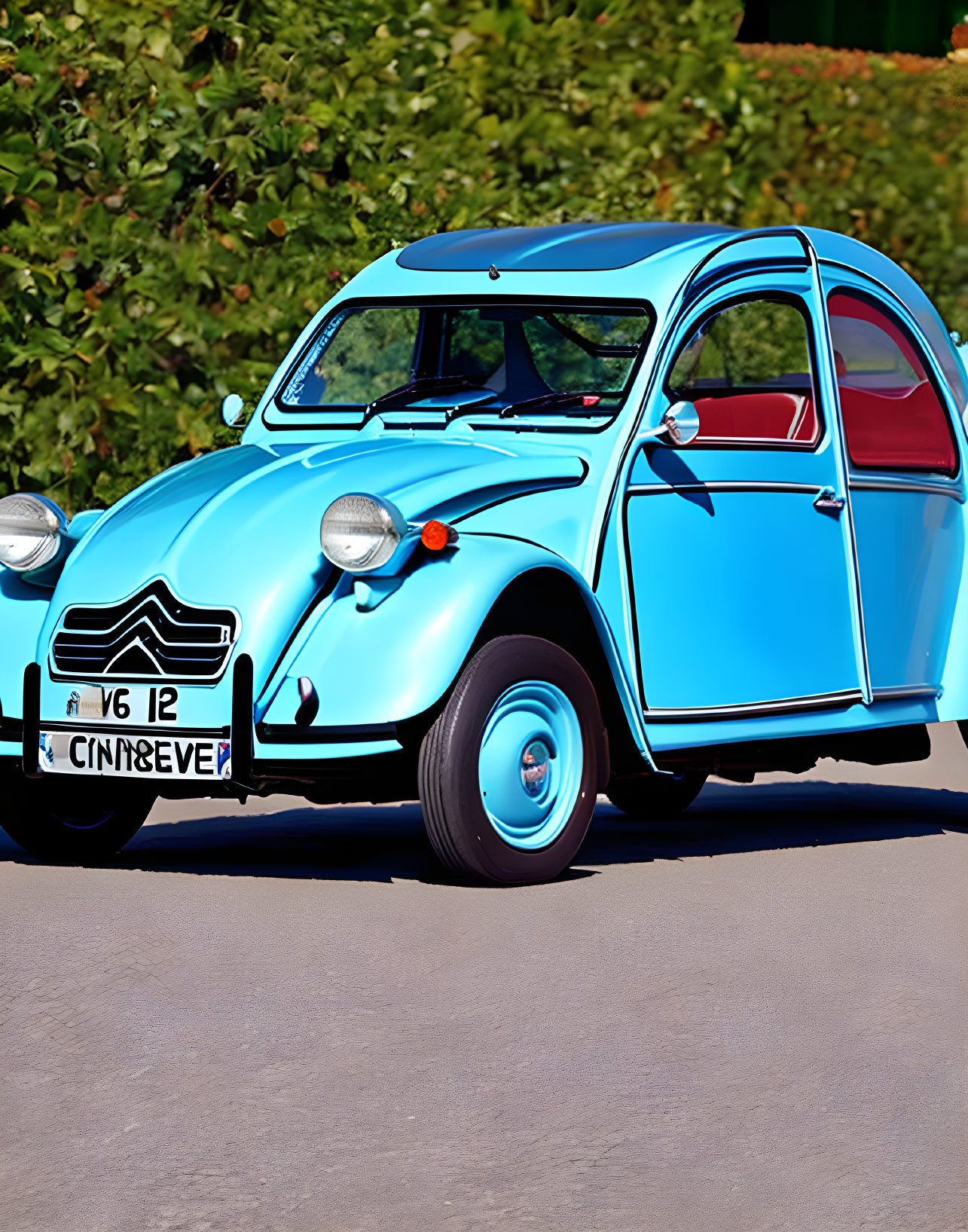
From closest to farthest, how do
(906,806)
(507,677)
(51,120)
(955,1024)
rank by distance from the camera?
1. (955,1024)
2. (507,677)
3. (906,806)
4. (51,120)

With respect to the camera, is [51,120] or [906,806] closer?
[906,806]

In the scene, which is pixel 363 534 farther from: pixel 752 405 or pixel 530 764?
pixel 752 405

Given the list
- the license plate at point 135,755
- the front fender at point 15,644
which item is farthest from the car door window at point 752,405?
the front fender at point 15,644

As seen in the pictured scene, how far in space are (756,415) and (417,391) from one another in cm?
121

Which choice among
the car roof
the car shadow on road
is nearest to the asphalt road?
the car shadow on road

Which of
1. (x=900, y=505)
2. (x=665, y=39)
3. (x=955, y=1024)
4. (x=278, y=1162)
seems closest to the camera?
(x=278, y=1162)

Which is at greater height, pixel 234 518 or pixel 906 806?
pixel 234 518

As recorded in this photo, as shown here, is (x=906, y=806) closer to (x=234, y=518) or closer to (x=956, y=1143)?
(x=234, y=518)

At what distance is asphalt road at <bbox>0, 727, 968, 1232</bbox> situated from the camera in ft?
14.7

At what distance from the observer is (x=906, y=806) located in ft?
33.8

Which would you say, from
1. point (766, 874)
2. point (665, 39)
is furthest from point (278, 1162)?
point (665, 39)

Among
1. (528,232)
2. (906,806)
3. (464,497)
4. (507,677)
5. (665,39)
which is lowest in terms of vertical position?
(906,806)

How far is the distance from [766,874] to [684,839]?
107cm

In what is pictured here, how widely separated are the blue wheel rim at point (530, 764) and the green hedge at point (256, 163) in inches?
216
